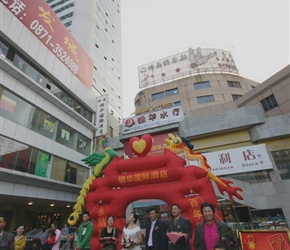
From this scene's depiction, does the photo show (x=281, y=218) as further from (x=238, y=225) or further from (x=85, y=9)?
(x=85, y=9)

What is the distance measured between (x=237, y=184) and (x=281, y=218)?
333cm

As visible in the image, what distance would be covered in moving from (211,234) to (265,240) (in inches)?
87.5

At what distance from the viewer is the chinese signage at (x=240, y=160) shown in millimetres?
11594

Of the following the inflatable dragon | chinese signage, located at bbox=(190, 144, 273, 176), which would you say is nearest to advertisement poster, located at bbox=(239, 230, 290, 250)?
the inflatable dragon

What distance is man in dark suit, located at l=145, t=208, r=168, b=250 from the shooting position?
13.5ft

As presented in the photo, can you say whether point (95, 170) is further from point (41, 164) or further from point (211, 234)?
point (41, 164)

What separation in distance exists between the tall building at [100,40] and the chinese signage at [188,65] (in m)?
6.63

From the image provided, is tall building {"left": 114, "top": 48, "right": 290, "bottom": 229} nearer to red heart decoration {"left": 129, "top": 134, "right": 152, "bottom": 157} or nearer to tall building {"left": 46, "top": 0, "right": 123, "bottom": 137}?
red heart decoration {"left": 129, "top": 134, "right": 152, "bottom": 157}

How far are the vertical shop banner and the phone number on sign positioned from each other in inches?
293

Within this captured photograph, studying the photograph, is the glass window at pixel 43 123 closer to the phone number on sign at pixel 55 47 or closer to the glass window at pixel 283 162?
the phone number on sign at pixel 55 47

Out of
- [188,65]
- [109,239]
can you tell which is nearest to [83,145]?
[109,239]

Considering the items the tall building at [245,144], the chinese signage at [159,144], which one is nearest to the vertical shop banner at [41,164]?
the tall building at [245,144]

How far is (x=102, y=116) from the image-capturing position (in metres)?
18.3

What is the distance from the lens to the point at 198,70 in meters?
24.5
